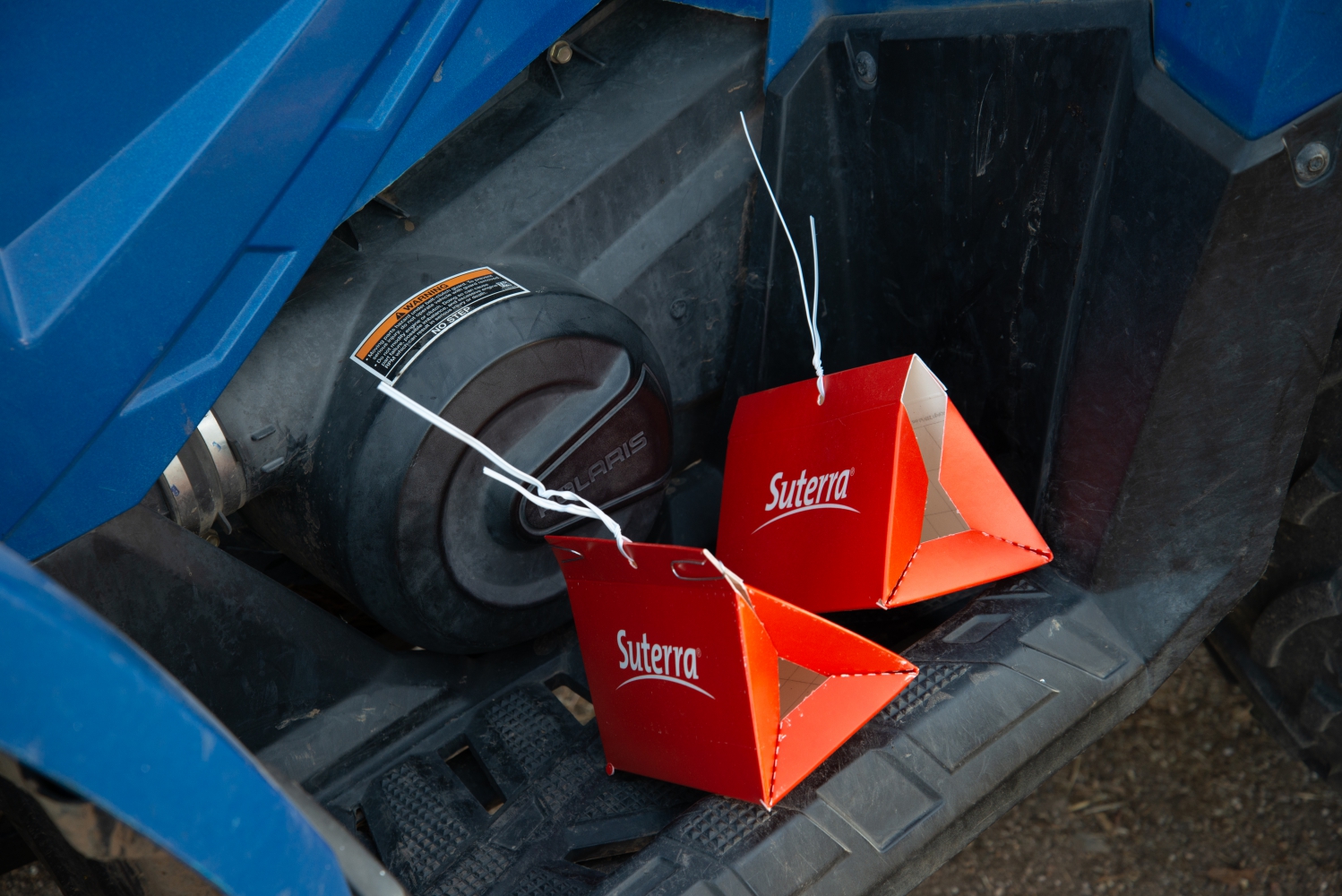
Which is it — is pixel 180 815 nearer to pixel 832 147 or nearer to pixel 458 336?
pixel 458 336

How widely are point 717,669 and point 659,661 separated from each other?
0.24ft

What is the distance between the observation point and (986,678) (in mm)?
1076

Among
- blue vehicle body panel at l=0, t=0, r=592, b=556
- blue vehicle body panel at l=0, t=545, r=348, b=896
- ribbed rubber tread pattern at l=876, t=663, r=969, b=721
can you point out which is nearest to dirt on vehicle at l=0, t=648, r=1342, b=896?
ribbed rubber tread pattern at l=876, t=663, r=969, b=721

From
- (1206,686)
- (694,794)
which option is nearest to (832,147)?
(694,794)

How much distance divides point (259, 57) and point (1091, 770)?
1490 millimetres

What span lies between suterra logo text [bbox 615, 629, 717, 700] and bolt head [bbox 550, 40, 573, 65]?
0.63m

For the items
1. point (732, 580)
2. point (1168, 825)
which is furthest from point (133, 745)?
point (1168, 825)

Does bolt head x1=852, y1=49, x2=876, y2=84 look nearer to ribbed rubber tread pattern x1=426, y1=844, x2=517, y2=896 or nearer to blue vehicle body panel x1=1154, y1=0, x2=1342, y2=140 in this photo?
blue vehicle body panel x1=1154, y1=0, x2=1342, y2=140

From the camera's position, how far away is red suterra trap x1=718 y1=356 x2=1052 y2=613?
1023 mm

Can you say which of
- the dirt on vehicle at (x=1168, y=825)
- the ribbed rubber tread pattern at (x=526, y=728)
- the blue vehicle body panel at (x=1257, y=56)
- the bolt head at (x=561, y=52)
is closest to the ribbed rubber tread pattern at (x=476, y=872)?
the ribbed rubber tread pattern at (x=526, y=728)

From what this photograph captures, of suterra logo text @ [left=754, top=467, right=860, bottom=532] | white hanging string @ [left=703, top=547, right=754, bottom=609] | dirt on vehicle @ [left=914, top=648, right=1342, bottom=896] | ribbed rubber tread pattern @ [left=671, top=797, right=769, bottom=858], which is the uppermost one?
white hanging string @ [left=703, top=547, right=754, bottom=609]

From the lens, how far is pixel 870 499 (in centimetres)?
103

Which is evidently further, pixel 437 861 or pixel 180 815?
pixel 437 861

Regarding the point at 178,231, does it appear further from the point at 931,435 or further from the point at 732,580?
the point at 931,435
